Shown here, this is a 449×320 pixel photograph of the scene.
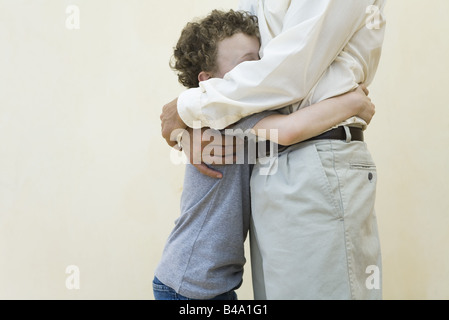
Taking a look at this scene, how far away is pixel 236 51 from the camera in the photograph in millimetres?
1031

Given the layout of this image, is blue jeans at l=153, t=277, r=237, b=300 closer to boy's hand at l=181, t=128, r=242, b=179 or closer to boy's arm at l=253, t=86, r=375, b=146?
boy's hand at l=181, t=128, r=242, b=179

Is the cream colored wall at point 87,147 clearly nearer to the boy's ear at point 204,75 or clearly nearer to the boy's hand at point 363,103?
the boy's ear at point 204,75

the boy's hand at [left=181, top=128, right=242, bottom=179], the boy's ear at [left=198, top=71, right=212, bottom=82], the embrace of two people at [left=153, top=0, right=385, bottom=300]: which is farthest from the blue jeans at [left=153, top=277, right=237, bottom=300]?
the boy's ear at [left=198, top=71, right=212, bottom=82]

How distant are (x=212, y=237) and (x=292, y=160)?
25cm

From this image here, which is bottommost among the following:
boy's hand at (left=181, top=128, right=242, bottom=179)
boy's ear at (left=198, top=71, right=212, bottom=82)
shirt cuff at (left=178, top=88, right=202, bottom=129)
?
boy's hand at (left=181, top=128, right=242, bottom=179)

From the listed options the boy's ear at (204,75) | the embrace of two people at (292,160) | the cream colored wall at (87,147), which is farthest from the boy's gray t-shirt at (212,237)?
the cream colored wall at (87,147)

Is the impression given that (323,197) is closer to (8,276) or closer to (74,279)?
(74,279)

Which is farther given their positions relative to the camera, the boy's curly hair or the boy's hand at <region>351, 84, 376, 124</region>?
the boy's curly hair

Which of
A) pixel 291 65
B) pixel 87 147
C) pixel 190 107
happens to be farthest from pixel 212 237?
pixel 87 147

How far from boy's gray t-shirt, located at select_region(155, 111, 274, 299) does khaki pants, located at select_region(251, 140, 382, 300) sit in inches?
4.1

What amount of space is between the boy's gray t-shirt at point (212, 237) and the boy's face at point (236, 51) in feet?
0.74

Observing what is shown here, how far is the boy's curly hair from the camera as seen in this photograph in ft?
3.43
